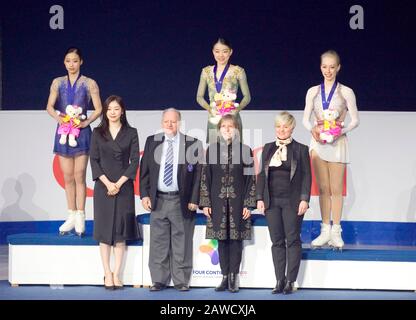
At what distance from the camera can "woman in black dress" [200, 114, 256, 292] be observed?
805 centimetres

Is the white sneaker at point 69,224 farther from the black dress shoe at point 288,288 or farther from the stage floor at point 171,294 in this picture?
the black dress shoe at point 288,288

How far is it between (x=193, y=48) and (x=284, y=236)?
4.27 metres

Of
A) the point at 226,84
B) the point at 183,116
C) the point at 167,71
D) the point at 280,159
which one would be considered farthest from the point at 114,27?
the point at 280,159

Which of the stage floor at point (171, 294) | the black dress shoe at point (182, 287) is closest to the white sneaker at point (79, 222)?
the stage floor at point (171, 294)

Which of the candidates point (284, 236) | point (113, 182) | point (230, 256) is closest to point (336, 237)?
point (284, 236)

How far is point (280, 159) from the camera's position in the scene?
7.97 meters

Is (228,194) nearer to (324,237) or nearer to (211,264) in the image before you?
(211,264)

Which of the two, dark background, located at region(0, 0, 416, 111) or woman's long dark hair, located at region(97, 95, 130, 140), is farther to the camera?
dark background, located at region(0, 0, 416, 111)

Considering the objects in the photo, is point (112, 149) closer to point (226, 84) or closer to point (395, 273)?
point (226, 84)

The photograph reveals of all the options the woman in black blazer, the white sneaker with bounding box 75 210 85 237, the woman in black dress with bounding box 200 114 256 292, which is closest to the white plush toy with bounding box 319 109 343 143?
the woman in black blazer

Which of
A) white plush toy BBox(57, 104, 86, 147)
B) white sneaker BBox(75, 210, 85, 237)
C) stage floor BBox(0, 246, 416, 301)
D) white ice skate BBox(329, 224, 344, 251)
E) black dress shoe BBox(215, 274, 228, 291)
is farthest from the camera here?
white sneaker BBox(75, 210, 85, 237)

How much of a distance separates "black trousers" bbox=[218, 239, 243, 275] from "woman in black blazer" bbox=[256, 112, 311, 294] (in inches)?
11.5

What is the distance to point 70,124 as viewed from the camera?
8422mm

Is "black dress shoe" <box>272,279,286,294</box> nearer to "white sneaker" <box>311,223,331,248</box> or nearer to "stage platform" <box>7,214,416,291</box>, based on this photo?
"stage platform" <box>7,214,416,291</box>
